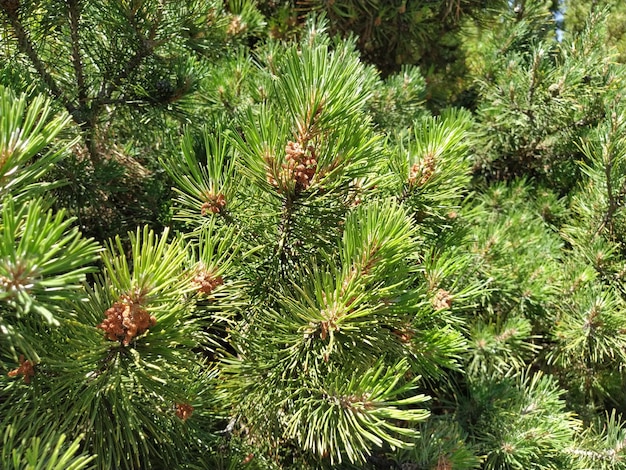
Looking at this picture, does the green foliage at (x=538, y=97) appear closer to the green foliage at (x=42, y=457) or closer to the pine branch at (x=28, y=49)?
the pine branch at (x=28, y=49)

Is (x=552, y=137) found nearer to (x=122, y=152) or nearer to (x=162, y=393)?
(x=122, y=152)

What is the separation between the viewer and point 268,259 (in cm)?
47

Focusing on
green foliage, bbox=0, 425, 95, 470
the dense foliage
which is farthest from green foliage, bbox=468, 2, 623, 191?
green foliage, bbox=0, 425, 95, 470

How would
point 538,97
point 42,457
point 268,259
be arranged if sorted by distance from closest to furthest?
1. point 42,457
2. point 268,259
3. point 538,97

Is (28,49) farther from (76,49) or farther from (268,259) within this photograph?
(268,259)

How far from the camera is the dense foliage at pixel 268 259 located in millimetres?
343

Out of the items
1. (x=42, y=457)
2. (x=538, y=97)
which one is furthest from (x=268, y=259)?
(x=538, y=97)

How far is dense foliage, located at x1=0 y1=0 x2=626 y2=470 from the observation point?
343mm

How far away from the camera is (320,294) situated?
0.39m

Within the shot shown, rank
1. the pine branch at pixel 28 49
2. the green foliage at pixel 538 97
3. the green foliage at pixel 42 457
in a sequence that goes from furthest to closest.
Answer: the green foliage at pixel 538 97
the pine branch at pixel 28 49
the green foliage at pixel 42 457

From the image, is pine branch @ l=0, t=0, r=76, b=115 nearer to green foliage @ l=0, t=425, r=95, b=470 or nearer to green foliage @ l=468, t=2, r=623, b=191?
green foliage @ l=0, t=425, r=95, b=470

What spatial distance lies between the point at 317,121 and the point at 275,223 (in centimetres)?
11

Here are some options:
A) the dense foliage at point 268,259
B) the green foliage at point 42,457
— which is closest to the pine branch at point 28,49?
the dense foliage at point 268,259

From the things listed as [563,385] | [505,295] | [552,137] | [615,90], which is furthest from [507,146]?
[563,385]
